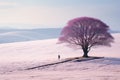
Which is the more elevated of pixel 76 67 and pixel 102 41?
pixel 102 41

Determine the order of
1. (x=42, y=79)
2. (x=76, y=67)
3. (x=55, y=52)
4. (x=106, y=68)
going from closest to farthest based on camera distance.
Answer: (x=42, y=79)
(x=106, y=68)
(x=76, y=67)
(x=55, y=52)

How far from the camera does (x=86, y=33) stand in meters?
64.9

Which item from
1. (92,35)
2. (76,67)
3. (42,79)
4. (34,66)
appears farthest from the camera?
(92,35)

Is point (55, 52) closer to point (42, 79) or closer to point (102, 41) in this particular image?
point (102, 41)

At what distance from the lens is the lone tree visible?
64562mm

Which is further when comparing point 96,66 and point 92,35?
point 92,35

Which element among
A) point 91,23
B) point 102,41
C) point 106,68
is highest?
point 91,23

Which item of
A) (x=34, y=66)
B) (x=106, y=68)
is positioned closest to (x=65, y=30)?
(x=34, y=66)

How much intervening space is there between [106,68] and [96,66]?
9.74 ft

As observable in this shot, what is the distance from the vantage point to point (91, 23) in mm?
65562

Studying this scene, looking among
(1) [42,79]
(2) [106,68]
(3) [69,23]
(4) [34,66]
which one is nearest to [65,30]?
(3) [69,23]

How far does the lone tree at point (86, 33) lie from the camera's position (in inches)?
2542

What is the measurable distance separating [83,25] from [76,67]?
17179mm

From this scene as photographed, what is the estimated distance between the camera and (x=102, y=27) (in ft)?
215
